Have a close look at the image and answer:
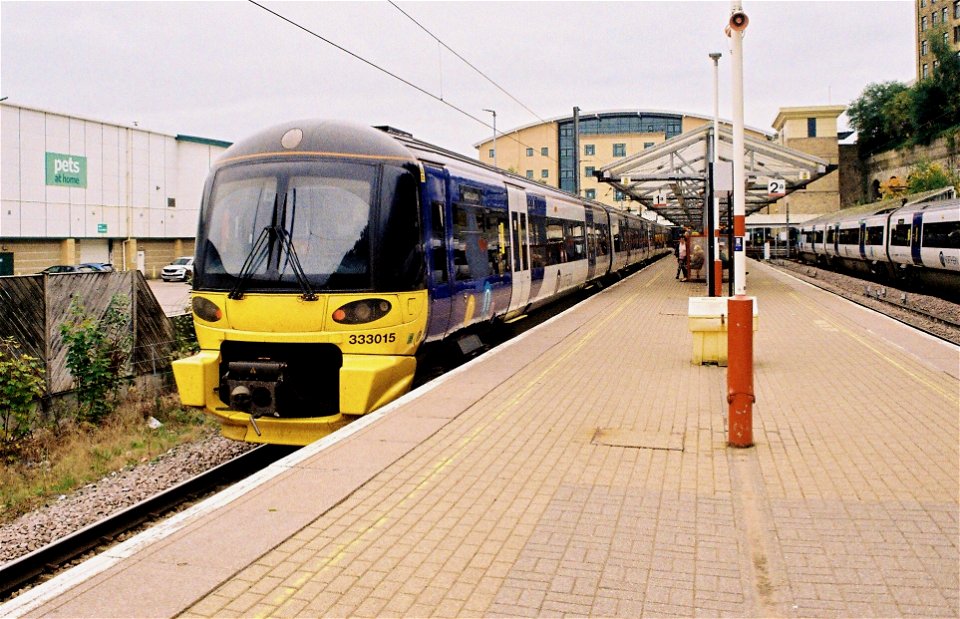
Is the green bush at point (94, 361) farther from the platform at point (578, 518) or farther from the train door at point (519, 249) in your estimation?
the train door at point (519, 249)

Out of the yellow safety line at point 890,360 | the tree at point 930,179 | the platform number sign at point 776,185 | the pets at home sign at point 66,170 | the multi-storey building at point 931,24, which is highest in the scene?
the multi-storey building at point 931,24

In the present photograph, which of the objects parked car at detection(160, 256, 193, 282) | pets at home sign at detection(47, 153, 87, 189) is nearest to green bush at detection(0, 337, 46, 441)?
pets at home sign at detection(47, 153, 87, 189)

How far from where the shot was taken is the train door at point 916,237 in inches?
973

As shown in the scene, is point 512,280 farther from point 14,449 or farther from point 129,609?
point 129,609

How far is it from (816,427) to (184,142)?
1715 inches

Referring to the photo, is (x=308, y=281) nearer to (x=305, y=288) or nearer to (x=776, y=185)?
(x=305, y=288)

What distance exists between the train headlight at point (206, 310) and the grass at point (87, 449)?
216 centimetres

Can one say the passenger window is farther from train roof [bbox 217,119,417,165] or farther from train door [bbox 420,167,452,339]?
train roof [bbox 217,119,417,165]

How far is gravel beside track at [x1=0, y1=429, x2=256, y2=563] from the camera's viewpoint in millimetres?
6988

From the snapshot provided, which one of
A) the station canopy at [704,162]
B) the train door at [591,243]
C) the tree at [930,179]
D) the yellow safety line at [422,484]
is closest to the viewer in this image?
the yellow safety line at [422,484]

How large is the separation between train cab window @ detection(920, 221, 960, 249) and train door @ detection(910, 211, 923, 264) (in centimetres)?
42

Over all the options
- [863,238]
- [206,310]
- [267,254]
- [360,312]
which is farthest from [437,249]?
[863,238]

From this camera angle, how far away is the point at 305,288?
806 cm

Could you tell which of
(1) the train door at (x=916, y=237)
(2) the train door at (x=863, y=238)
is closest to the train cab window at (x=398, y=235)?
(1) the train door at (x=916, y=237)
